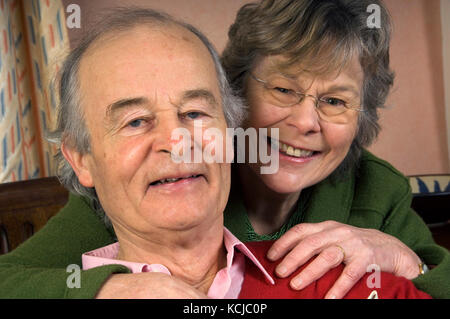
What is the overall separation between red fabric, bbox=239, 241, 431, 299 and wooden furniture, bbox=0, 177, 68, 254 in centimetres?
96

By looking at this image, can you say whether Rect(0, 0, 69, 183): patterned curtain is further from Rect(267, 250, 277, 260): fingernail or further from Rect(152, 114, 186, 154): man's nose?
Rect(267, 250, 277, 260): fingernail

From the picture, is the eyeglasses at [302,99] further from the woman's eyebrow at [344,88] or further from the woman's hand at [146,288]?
the woman's hand at [146,288]

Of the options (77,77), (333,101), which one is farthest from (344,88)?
(77,77)

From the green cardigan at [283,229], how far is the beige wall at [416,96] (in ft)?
3.74

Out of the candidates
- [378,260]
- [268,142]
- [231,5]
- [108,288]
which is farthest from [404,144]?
[108,288]

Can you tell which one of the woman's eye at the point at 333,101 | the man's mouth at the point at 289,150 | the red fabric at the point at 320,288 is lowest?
the red fabric at the point at 320,288

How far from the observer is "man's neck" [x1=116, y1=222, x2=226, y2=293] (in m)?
1.01

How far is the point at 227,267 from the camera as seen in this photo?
1.04 m

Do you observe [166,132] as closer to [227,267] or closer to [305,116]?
[227,267]

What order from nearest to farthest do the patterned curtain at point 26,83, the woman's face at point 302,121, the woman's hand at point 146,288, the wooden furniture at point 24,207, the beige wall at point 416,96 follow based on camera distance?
the woman's hand at point 146,288
the woman's face at point 302,121
the wooden furniture at point 24,207
the patterned curtain at point 26,83
the beige wall at point 416,96

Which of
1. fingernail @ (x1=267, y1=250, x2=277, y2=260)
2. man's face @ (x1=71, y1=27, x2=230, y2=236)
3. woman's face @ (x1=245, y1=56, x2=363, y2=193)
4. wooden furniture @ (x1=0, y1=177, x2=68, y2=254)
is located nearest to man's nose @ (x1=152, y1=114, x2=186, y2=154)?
man's face @ (x1=71, y1=27, x2=230, y2=236)

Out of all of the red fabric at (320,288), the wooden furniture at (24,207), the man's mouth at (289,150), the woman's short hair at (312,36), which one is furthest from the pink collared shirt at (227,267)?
the wooden furniture at (24,207)

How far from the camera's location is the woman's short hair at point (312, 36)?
4.16ft
